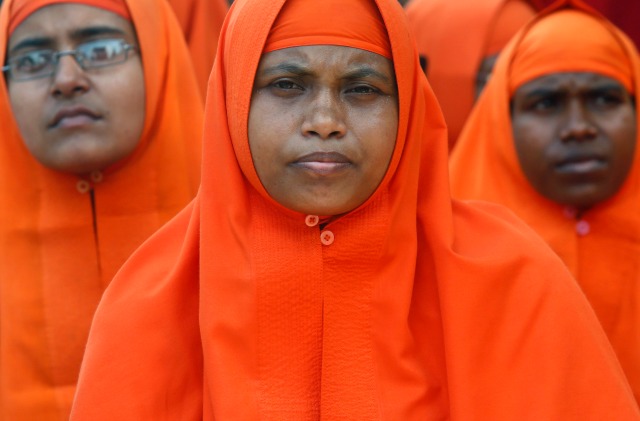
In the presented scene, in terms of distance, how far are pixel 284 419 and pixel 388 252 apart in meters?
0.51

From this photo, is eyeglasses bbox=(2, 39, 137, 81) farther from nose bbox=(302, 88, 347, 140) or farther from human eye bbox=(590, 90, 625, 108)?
human eye bbox=(590, 90, 625, 108)

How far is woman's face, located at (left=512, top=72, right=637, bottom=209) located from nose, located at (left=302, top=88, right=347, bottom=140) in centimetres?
136

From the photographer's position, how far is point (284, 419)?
296cm

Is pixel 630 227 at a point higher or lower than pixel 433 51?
lower

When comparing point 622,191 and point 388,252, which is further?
point 622,191

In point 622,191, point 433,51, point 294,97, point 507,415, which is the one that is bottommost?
point 507,415

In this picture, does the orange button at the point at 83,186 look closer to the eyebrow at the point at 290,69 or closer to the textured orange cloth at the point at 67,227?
the textured orange cloth at the point at 67,227

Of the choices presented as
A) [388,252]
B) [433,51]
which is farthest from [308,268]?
[433,51]

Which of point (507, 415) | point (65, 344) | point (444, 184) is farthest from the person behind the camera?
point (65, 344)

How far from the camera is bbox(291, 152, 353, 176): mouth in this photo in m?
2.94

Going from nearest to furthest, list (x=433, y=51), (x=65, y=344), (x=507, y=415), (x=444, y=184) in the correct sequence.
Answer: (x=507, y=415) → (x=444, y=184) → (x=65, y=344) → (x=433, y=51)

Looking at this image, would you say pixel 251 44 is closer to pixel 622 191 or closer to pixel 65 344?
pixel 65 344

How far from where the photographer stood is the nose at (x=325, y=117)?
9.61ft

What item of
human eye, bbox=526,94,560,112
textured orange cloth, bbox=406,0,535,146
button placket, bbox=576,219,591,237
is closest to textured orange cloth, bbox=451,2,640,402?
button placket, bbox=576,219,591,237
